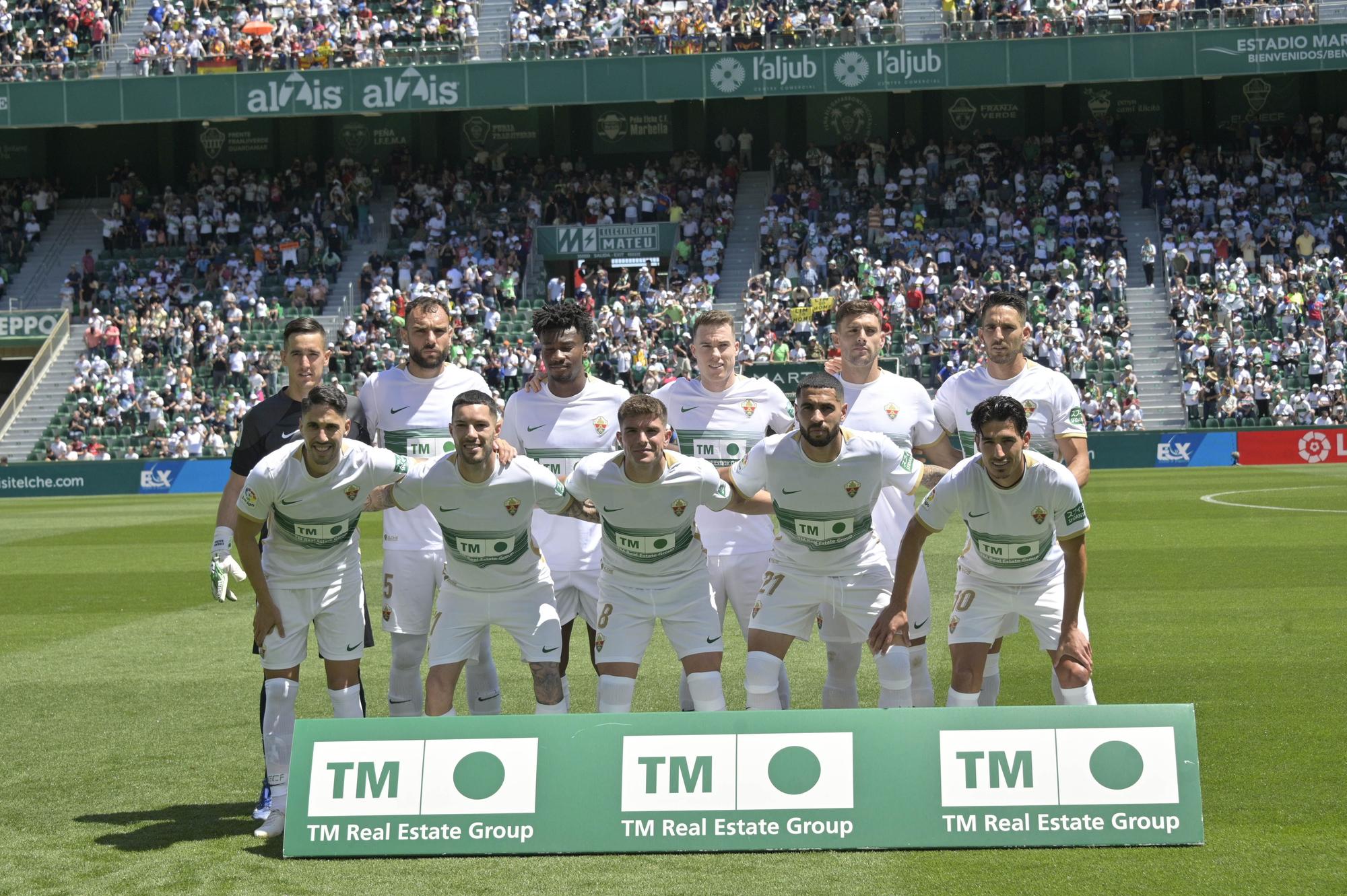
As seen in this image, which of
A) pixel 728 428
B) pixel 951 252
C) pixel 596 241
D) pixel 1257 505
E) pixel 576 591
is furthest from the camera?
pixel 596 241

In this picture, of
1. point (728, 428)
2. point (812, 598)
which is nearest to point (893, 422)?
point (728, 428)

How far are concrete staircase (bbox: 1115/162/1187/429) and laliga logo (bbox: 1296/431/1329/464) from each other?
2.61 m

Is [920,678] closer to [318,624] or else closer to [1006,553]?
[1006,553]

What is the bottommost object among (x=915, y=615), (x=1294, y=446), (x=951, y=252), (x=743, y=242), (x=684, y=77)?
(x=1294, y=446)

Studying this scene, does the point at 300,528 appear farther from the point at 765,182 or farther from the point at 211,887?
the point at 765,182

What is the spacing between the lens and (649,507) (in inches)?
277

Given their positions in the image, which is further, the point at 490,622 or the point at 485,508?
the point at 490,622

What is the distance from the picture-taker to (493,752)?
19.8 ft

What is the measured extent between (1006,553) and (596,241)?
108ft

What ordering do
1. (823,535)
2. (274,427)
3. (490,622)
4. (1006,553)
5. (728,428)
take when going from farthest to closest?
1. (728,428)
2. (274,427)
3. (823,535)
4. (490,622)
5. (1006,553)

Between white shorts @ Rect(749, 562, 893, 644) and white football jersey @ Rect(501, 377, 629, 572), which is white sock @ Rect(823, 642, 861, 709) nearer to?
white shorts @ Rect(749, 562, 893, 644)

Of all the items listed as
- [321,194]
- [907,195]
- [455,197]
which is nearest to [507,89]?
[455,197]

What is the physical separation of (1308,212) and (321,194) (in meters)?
28.0

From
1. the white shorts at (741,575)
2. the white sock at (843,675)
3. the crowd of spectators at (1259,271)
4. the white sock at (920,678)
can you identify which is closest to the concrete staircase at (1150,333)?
the crowd of spectators at (1259,271)
